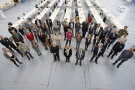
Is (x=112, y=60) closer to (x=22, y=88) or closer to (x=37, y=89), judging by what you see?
(x=37, y=89)

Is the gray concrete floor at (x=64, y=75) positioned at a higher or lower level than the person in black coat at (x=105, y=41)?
lower

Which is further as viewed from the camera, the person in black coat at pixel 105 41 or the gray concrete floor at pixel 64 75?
the person in black coat at pixel 105 41

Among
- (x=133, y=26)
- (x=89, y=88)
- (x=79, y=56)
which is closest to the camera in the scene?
(x=89, y=88)

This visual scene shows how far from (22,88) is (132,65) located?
574cm

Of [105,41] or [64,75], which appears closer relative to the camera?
[64,75]

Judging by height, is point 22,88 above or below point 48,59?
below

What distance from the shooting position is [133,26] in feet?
24.5

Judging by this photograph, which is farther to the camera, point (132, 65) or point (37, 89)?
point (132, 65)

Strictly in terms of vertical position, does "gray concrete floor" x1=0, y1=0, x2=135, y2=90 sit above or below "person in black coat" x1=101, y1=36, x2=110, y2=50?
below

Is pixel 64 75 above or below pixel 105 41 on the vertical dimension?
below

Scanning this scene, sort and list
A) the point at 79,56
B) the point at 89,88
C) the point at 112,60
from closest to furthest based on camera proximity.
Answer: the point at 89,88 < the point at 79,56 < the point at 112,60

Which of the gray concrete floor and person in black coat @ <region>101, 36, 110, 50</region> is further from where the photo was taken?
person in black coat @ <region>101, 36, 110, 50</region>

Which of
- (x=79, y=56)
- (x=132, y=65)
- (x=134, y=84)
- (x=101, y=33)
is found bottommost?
(x=134, y=84)

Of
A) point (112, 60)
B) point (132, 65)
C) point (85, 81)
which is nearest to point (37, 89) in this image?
point (85, 81)
